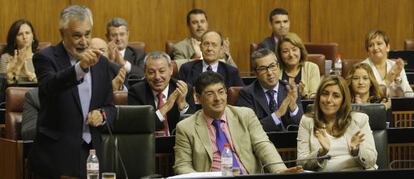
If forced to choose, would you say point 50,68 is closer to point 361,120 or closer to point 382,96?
point 361,120

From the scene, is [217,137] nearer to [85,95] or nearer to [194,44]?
[85,95]

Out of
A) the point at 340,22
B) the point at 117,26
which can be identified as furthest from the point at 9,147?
the point at 340,22

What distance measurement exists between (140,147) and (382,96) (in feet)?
6.83

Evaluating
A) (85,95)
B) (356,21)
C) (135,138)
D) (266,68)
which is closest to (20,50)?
(266,68)

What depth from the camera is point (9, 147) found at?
612cm

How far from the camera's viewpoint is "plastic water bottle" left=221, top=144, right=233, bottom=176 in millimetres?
5246

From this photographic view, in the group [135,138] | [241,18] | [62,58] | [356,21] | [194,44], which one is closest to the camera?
[62,58]

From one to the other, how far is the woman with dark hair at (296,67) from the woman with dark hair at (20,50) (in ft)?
6.83

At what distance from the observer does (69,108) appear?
208 inches

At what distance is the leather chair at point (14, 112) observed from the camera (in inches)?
257

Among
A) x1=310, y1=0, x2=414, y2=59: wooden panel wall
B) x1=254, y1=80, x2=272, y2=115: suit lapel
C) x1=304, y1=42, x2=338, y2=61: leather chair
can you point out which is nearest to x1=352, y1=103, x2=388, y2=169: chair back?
x1=254, y1=80, x2=272, y2=115: suit lapel

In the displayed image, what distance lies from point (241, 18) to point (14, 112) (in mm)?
5383

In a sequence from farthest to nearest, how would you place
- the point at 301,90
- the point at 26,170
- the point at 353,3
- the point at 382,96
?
the point at 353,3, the point at 301,90, the point at 382,96, the point at 26,170

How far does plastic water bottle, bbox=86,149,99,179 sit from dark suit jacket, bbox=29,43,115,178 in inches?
6.2
